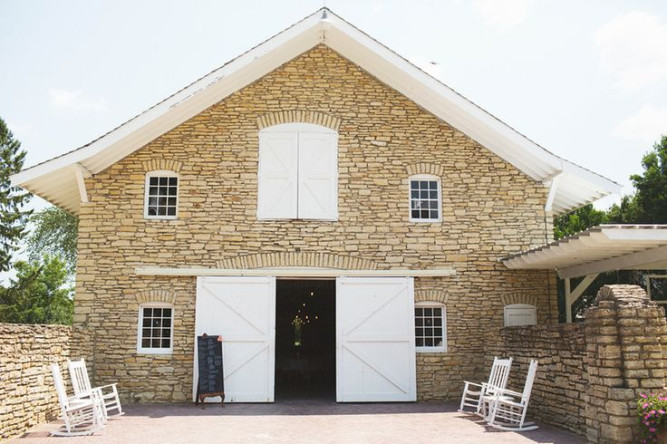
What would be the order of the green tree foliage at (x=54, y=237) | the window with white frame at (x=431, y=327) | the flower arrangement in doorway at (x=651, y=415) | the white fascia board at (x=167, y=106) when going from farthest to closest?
the green tree foliage at (x=54, y=237) → the window with white frame at (x=431, y=327) → the white fascia board at (x=167, y=106) → the flower arrangement in doorway at (x=651, y=415)

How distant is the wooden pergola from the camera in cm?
916

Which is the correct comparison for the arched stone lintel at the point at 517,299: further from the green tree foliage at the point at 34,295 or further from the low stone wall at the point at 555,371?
the green tree foliage at the point at 34,295

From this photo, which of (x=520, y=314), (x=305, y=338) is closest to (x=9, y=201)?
(x=305, y=338)

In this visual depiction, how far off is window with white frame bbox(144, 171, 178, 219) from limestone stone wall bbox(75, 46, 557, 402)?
0.17 meters

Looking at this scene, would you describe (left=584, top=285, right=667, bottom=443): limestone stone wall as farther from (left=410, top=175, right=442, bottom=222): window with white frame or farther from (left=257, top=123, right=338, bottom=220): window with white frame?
(left=257, top=123, right=338, bottom=220): window with white frame

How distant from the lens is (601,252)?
34.5ft

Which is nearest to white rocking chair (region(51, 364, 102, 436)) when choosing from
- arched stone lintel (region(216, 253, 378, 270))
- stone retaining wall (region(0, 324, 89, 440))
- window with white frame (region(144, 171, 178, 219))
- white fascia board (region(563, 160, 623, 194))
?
stone retaining wall (region(0, 324, 89, 440))

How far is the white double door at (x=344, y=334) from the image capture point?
12.0 m

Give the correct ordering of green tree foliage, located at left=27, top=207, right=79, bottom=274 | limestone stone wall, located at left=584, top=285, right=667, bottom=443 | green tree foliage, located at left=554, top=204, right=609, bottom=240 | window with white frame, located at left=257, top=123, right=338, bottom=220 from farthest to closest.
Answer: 1. green tree foliage, located at left=27, top=207, right=79, bottom=274
2. green tree foliage, located at left=554, top=204, right=609, bottom=240
3. window with white frame, located at left=257, top=123, right=338, bottom=220
4. limestone stone wall, located at left=584, top=285, right=667, bottom=443

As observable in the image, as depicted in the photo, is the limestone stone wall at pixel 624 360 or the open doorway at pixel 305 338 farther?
the open doorway at pixel 305 338

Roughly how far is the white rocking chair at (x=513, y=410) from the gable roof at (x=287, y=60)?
5020 millimetres

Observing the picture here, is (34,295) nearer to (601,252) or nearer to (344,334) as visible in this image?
(344,334)

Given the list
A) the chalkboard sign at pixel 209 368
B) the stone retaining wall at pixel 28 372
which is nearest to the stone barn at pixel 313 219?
the chalkboard sign at pixel 209 368

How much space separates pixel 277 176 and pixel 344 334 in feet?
11.3
